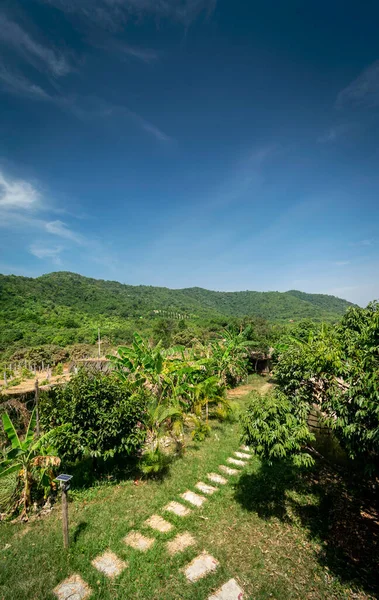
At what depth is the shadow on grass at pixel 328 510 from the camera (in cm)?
544

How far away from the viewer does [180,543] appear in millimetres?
5883

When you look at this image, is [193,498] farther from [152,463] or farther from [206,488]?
[152,463]

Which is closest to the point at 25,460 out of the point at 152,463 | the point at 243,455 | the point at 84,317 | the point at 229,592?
the point at 152,463

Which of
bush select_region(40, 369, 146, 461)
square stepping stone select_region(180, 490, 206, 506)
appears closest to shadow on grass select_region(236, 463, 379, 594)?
square stepping stone select_region(180, 490, 206, 506)

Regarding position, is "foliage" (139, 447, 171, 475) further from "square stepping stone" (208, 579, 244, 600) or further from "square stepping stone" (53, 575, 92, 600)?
"square stepping stone" (208, 579, 244, 600)

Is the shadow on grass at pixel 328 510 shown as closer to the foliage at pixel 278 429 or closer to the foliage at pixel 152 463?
the foliage at pixel 278 429

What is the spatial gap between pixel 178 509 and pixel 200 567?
1779 mm

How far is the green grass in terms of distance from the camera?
486 centimetres

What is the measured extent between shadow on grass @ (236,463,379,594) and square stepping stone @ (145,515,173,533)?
1999 millimetres

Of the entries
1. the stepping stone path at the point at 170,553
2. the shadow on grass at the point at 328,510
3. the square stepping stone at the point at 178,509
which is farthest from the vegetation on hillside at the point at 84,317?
the stepping stone path at the point at 170,553

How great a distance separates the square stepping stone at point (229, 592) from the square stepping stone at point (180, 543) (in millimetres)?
1102

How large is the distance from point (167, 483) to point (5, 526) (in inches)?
153

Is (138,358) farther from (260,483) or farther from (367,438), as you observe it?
(367,438)

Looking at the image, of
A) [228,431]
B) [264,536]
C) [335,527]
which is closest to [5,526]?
[264,536]
